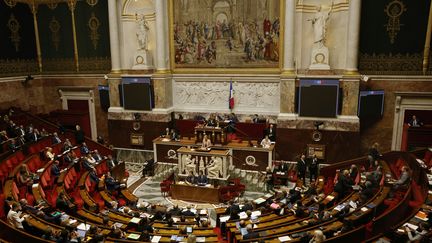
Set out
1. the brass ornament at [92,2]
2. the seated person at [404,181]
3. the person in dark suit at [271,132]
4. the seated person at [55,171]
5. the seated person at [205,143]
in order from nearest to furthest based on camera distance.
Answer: the seated person at [404,181], the seated person at [55,171], the seated person at [205,143], the person in dark suit at [271,132], the brass ornament at [92,2]

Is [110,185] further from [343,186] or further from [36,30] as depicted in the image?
[36,30]

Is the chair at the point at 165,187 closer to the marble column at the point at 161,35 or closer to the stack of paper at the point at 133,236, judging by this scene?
the stack of paper at the point at 133,236

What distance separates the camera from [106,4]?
19.8 m

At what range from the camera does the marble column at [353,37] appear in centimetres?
1550

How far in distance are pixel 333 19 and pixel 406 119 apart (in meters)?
5.76

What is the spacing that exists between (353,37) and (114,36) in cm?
1244

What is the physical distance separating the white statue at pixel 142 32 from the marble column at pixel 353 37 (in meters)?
10.4

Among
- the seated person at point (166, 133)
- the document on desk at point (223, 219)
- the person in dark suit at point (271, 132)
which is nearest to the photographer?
the document on desk at point (223, 219)

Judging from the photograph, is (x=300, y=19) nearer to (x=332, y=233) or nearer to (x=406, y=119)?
(x=406, y=119)

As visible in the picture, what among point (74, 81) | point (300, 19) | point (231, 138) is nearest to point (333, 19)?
point (300, 19)

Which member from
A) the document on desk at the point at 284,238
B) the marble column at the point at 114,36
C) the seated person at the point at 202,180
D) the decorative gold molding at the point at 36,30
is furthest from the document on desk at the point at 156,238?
the decorative gold molding at the point at 36,30

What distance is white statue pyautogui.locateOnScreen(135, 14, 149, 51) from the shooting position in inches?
741

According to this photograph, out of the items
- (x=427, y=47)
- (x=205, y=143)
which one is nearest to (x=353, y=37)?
(x=427, y=47)

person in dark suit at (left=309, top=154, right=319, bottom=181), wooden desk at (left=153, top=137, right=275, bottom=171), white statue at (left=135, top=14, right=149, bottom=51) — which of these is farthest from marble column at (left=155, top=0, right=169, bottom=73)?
person in dark suit at (left=309, top=154, right=319, bottom=181)
